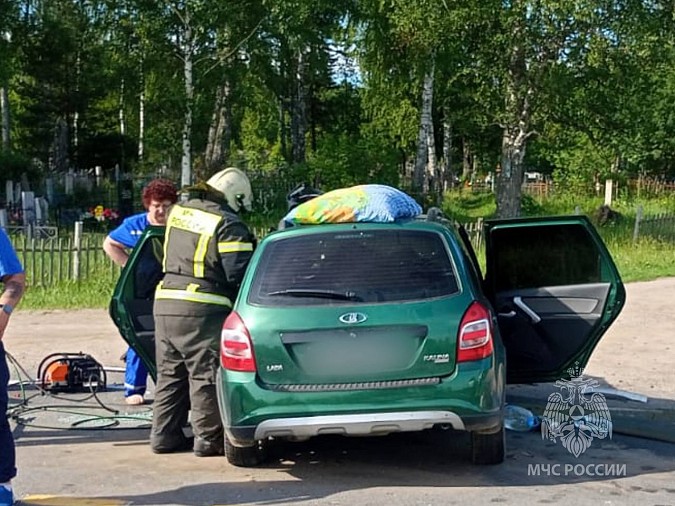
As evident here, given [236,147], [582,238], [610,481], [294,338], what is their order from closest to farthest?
[294,338] < [610,481] < [582,238] < [236,147]

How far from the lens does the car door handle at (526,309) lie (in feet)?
21.9

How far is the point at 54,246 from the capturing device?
14430mm

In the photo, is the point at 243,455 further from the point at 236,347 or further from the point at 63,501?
the point at 63,501

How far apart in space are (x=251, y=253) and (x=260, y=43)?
22.1 meters

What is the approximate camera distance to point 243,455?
5.80 m

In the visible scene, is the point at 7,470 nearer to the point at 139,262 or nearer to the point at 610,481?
the point at 139,262

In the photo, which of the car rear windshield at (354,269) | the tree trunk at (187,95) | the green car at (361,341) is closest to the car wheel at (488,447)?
the green car at (361,341)

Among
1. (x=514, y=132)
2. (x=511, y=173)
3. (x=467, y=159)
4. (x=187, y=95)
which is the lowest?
(x=511, y=173)

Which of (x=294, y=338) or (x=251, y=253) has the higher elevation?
(x=251, y=253)

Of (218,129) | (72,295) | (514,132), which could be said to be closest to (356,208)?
(72,295)

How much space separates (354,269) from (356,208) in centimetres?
51

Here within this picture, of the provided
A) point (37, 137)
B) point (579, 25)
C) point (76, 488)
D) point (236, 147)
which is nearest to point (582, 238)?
point (76, 488)

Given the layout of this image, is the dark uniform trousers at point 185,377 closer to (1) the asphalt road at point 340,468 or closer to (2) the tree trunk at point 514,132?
(1) the asphalt road at point 340,468

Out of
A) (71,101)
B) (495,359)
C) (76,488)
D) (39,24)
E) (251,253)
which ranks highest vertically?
(39,24)
